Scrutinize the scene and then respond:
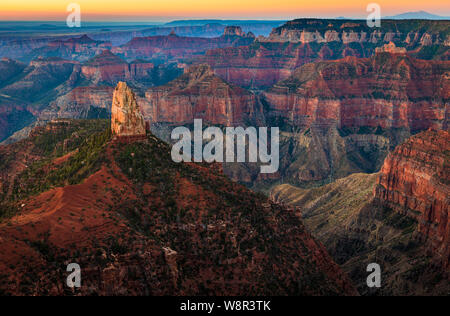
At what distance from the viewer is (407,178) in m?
108

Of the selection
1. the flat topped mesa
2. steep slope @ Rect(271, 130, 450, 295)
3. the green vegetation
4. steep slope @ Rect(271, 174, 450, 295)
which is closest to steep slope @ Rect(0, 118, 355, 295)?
the green vegetation

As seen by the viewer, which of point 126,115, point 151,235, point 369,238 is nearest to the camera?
point 151,235

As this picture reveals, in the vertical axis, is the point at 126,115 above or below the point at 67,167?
above

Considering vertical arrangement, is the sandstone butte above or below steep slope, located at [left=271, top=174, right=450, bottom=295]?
above

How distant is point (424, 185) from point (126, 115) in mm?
60985

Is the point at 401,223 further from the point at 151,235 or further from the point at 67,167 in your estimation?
the point at 67,167

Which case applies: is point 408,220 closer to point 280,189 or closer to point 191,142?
point 280,189

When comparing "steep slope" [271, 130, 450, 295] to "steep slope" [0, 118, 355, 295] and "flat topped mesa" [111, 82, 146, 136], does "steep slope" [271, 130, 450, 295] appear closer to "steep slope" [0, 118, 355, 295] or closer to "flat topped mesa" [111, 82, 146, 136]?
"steep slope" [0, 118, 355, 295]

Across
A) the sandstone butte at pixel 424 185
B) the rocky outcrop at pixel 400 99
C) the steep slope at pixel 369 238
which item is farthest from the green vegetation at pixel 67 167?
the rocky outcrop at pixel 400 99

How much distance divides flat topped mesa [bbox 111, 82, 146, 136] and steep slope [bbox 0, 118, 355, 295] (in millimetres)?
1377

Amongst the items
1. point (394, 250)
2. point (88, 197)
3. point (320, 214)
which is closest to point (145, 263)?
point (88, 197)

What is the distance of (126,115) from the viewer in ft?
225

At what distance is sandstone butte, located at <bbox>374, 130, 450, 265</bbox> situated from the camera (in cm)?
9181

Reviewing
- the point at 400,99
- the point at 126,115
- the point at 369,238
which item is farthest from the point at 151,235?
the point at 400,99
